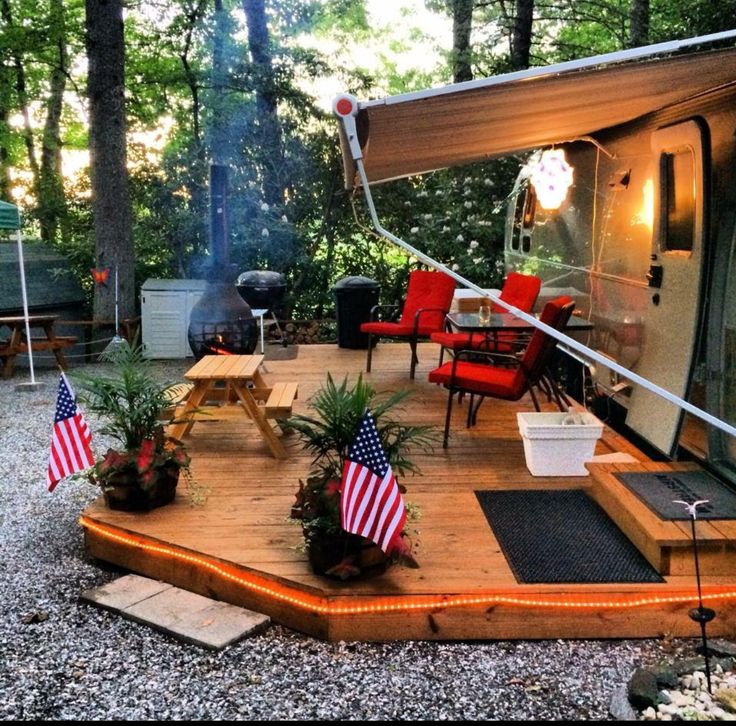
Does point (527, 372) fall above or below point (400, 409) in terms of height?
above

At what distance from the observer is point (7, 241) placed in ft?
36.1

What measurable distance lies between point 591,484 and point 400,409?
1.99m

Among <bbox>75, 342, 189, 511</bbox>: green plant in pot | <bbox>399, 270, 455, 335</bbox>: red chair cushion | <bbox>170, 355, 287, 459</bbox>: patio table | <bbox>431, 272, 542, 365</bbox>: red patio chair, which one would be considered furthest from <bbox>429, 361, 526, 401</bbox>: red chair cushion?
<bbox>399, 270, 455, 335</bbox>: red chair cushion

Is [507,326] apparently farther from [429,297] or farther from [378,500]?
[378,500]

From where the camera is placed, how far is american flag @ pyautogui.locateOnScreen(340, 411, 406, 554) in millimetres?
2762

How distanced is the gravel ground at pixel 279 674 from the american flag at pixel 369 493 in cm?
48

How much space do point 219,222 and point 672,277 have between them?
12.9 ft

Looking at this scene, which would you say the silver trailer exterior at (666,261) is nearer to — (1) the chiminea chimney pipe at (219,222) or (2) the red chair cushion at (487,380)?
(2) the red chair cushion at (487,380)

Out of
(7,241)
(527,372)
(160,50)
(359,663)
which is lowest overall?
(359,663)

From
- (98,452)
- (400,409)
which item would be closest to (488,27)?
(400,409)

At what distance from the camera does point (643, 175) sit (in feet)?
15.7

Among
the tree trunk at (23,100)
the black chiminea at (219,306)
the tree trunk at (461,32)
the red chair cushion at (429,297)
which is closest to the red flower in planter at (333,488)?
the black chiminea at (219,306)

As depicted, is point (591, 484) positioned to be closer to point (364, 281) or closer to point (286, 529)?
A: point (286, 529)

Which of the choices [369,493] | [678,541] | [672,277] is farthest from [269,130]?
[678,541]
